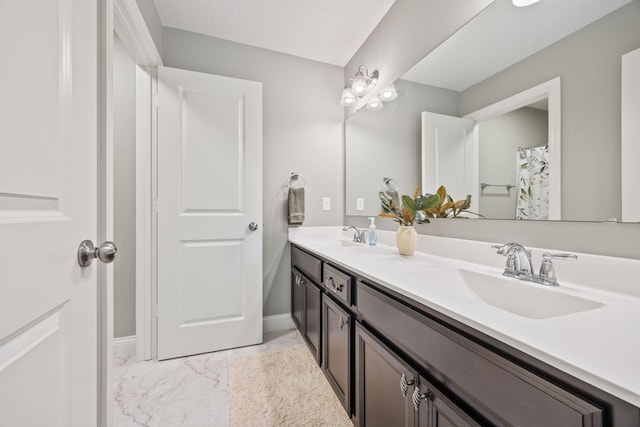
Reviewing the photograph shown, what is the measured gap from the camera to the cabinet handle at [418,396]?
689mm

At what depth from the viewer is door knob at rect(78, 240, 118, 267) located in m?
0.65

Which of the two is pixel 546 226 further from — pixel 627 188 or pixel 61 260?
pixel 61 260

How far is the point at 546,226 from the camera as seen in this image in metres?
0.98

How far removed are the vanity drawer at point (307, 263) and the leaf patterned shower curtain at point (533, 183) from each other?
99 cm

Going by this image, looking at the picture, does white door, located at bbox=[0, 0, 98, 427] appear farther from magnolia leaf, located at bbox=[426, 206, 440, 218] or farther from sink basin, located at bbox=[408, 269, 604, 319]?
magnolia leaf, located at bbox=[426, 206, 440, 218]

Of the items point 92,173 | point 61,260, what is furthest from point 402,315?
point 92,173

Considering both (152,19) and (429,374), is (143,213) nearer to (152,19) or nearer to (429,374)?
(152,19)

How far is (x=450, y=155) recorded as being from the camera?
1383mm

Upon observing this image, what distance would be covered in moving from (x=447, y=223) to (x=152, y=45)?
81.4 inches

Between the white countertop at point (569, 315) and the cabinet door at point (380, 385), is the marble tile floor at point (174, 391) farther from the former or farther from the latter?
the white countertop at point (569, 315)

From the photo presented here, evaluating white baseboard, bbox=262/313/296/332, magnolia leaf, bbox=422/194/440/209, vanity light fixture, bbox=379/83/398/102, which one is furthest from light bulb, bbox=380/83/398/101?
white baseboard, bbox=262/313/296/332

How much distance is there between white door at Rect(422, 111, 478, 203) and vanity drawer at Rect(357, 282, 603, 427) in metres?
0.79

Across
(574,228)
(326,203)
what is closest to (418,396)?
(574,228)

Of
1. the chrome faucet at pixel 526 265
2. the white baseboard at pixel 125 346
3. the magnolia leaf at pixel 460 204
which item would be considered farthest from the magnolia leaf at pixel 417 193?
the white baseboard at pixel 125 346
